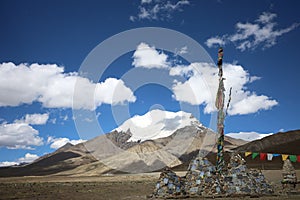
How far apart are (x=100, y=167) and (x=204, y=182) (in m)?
158

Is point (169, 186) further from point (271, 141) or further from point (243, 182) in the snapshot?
point (271, 141)

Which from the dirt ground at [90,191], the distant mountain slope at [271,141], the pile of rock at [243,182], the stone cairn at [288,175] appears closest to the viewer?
the pile of rock at [243,182]

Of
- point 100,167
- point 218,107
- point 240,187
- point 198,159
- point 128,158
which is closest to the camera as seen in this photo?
point 240,187

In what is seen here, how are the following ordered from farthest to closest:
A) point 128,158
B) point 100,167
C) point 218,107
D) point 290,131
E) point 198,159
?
point 128,158
point 100,167
point 290,131
point 218,107
point 198,159

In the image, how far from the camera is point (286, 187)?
2105cm

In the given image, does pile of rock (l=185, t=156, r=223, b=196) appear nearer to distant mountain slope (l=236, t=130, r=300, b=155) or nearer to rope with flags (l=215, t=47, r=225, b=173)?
rope with flags (l=215, t=47, r=225, b=173)

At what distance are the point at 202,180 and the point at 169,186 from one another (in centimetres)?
201

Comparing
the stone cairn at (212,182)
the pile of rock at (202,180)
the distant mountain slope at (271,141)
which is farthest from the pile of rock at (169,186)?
the distant mountain slope at (271,141)

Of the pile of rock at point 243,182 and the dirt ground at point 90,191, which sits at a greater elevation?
the pile of rock at point 243,182

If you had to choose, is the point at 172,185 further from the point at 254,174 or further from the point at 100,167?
the point at 100,167

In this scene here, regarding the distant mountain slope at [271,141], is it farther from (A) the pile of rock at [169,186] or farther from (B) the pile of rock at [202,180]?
(A) the pile of rock at [169,186]

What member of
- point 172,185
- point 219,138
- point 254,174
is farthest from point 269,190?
point 172,185

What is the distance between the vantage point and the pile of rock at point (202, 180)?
17880mm

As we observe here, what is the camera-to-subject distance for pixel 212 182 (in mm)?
18219
